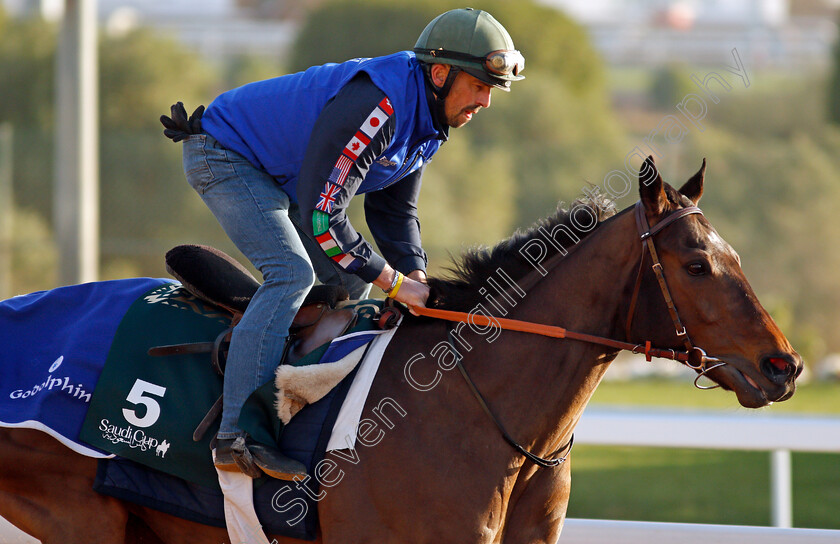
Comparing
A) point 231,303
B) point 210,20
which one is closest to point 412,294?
point 231,303

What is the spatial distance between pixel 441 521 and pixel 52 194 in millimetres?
10825

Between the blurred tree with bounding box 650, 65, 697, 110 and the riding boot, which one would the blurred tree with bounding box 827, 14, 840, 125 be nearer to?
the blurred tree with bounding box 650, 65, 697, 110

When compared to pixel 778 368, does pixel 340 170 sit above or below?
above

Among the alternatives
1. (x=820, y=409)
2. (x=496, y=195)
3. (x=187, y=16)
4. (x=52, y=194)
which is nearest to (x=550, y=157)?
(x=496, y=195)

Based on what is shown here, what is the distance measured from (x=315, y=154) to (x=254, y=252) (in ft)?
1.33

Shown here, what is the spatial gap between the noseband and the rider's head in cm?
61

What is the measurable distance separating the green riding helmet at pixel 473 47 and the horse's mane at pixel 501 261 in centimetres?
47

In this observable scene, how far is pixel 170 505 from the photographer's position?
2.85 m

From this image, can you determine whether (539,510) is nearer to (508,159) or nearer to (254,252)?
(254,252)

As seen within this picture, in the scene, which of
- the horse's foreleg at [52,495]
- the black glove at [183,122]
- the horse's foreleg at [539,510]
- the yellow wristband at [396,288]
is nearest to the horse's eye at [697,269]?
the horse's foreleg at [539,510]

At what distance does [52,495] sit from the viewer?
2926 mm

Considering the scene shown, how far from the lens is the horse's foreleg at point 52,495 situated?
2.88m

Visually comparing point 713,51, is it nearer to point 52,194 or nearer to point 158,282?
point 52,194

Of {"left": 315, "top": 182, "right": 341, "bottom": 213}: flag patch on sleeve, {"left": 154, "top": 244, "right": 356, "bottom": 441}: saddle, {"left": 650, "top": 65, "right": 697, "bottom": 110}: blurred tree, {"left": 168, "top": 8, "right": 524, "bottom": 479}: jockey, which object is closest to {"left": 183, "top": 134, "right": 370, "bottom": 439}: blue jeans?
{"left": 168, "top": 8, "right": 524, "bottom": 479}: jockey
